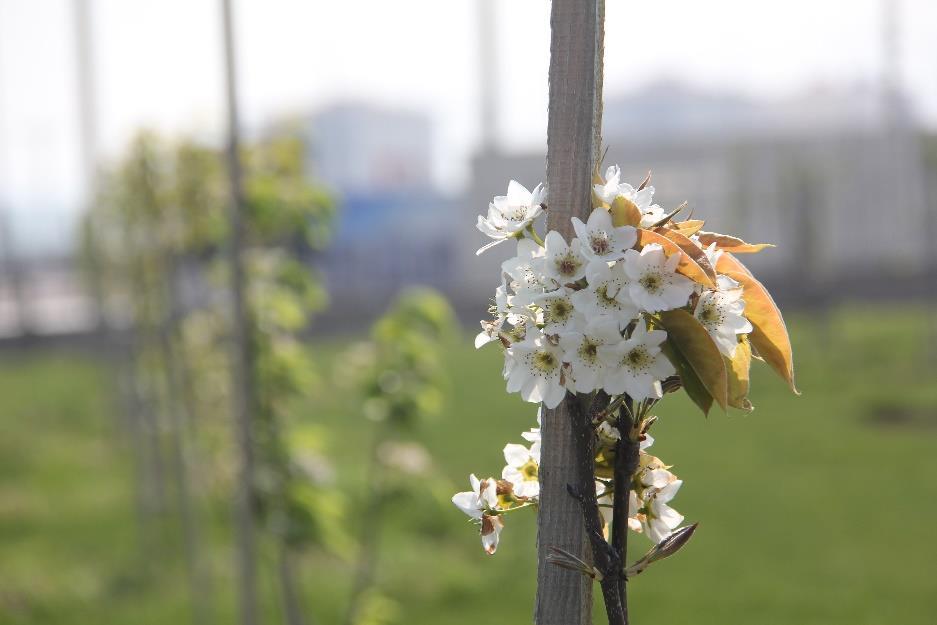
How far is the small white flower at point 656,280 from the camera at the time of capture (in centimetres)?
79

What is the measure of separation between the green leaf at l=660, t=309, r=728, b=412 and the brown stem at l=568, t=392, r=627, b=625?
0.26 ft

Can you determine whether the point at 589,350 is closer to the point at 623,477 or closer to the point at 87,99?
the point at 623,477

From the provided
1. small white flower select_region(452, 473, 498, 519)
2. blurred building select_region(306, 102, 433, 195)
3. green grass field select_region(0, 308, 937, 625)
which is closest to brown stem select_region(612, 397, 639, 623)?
small white flower select_region(452, 473, 498, 519)

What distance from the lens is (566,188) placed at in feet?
2.85

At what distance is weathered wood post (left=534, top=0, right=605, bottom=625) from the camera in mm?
865

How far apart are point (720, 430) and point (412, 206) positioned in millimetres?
15556

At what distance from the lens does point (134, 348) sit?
5.70 m

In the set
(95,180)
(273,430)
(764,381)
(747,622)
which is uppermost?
(95,180)

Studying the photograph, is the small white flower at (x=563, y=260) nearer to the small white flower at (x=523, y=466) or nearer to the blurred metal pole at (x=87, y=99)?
the small white flower at (x=523, y=466)

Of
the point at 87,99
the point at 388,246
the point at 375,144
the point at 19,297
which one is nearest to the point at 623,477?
the point at 87,99

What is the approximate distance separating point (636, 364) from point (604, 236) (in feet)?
0.34

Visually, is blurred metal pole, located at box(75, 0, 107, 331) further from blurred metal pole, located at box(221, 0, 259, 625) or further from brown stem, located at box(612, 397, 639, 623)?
brown stem, located at box(612, 397, 639, 623)

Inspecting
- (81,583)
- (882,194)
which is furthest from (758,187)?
(81,583)

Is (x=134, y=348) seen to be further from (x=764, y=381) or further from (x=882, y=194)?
(x=882, y=194)
